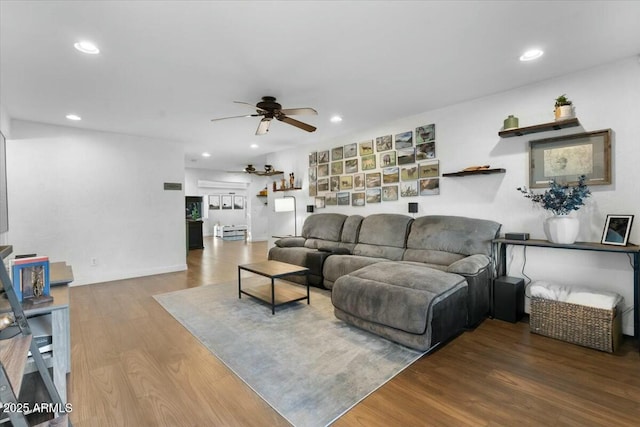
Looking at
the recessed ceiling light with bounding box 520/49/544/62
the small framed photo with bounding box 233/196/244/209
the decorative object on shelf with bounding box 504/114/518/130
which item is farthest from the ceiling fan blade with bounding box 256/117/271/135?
the small framed photo with bounding box 233/196/244/209

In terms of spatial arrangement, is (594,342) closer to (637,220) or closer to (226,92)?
(637,220)

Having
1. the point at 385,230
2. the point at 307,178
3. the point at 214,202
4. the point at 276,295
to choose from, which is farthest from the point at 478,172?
the point at 214,202

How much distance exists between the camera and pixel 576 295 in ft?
8.83

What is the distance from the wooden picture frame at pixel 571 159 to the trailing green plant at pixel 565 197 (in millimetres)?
124

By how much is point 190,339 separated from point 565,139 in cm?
424

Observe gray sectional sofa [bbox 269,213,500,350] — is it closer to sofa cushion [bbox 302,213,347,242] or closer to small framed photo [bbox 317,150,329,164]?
sofa cushion [bbox 302,213,347,242]

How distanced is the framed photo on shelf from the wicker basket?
404 centimetres

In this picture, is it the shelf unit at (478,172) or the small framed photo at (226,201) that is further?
the small framed photo at (226,201)

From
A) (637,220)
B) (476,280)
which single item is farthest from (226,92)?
(637,220)

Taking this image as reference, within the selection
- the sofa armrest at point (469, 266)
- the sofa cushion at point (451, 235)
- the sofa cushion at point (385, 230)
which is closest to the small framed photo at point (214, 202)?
the sofa cushion at point (385, 230)

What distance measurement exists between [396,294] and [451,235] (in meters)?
1.56

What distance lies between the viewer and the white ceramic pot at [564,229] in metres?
2.77

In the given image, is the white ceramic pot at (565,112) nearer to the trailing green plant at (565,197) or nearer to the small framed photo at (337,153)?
the trailing green plant at (565,197)

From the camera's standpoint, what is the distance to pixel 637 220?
8.83ft
